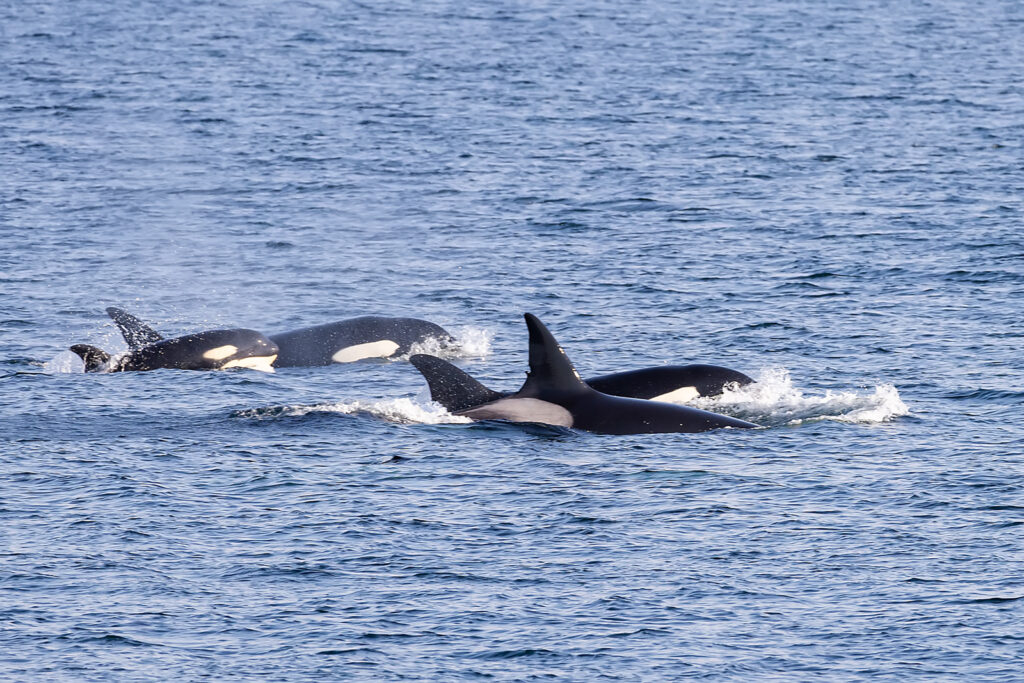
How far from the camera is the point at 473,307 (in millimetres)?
33125

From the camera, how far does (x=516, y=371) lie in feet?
92.4

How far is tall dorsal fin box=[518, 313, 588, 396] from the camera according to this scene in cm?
2275

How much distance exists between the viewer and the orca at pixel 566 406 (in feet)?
75.8

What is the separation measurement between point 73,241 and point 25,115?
17.8 metres

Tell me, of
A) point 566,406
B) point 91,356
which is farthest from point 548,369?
point 91,356

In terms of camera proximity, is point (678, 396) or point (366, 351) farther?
point (366, 351)

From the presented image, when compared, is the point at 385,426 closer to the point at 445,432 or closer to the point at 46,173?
the point at 445,432

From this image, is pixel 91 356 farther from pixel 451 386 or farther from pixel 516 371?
pixel 451 386

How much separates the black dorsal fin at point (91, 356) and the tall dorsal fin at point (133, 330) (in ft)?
3.97

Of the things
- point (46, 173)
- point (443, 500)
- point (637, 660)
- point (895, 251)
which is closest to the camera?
point (637, 660)

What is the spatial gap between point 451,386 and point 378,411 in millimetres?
1298

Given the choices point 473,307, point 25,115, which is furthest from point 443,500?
point 25,115

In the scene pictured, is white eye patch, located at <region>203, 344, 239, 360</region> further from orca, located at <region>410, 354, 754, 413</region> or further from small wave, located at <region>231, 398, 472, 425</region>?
orca, located at <region>410, 354, 754, 413</region>

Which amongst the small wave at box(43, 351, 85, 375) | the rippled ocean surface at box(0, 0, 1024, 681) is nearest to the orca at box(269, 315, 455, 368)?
the rippled ocean surface at box(0, 0, 1024, 681)
